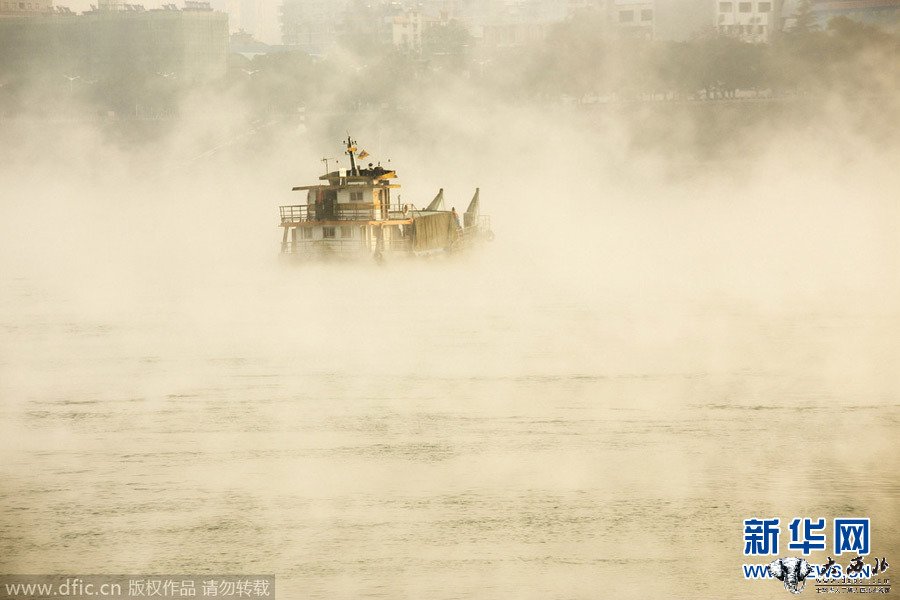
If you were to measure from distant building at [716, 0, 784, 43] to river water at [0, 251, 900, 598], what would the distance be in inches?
3671

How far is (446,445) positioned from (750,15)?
4254 inches

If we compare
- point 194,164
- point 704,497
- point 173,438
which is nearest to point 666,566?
point 704,497

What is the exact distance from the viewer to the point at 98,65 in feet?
425

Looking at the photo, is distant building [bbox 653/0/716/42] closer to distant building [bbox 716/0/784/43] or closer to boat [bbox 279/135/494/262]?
distant building [bbox 716/0/784/43]

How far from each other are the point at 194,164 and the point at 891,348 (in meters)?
67.1

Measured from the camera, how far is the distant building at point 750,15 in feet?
367

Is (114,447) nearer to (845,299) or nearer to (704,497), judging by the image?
(704,497)

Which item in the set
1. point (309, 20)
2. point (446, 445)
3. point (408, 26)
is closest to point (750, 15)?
point (408, 26)

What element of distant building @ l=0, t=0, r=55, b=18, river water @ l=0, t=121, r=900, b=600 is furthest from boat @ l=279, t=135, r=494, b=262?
distant building @ l=0, t=0, r=55, b=18

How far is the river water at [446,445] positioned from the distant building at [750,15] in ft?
306

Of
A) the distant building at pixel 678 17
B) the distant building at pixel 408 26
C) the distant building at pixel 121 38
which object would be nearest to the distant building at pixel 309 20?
the distant building at pixel 408 26

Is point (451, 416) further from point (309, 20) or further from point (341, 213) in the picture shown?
point (309, 20)

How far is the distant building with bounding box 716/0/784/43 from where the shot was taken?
112 m

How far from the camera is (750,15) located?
374 ft
